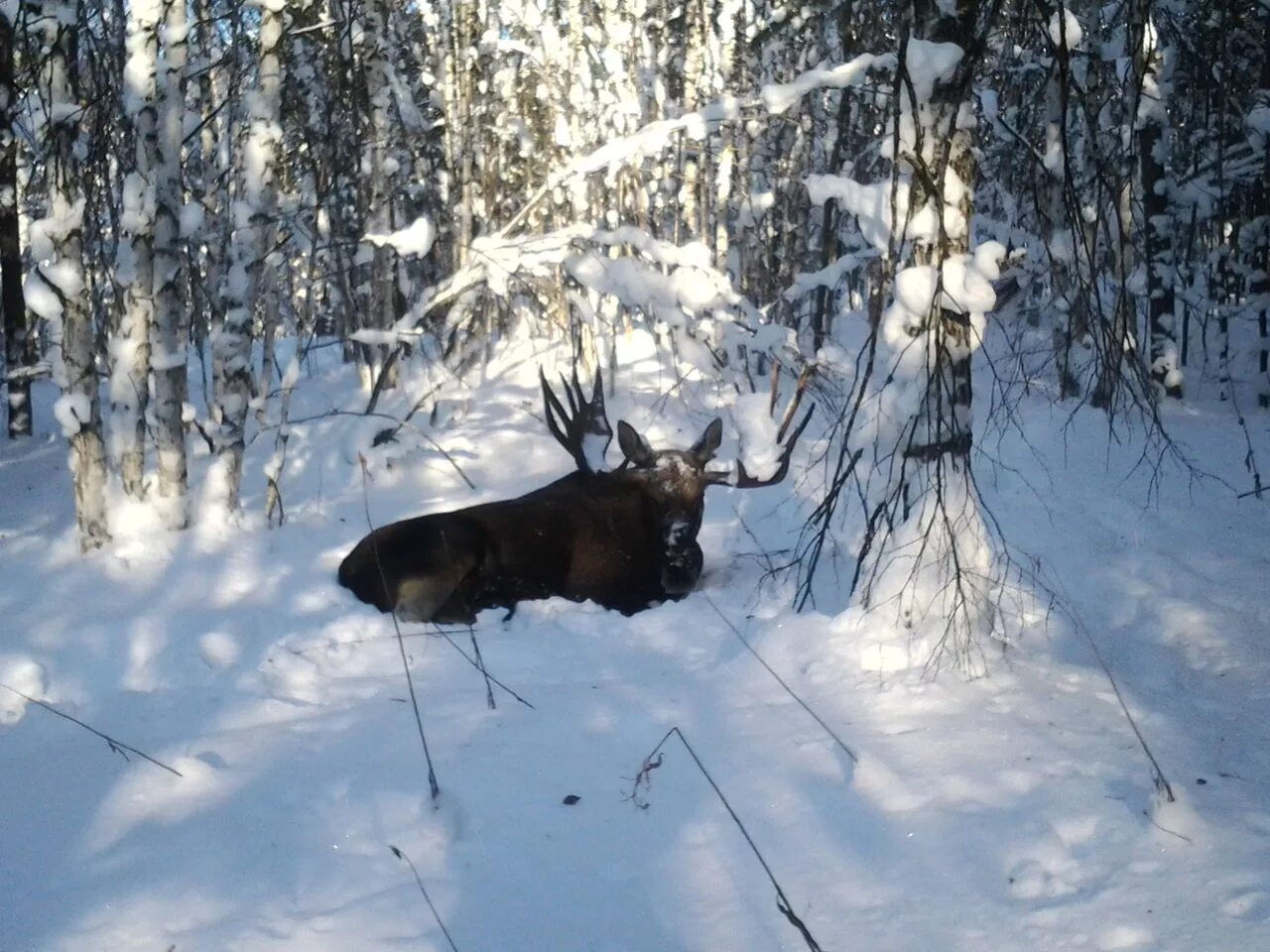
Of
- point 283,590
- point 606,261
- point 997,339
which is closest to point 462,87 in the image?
point 606,261

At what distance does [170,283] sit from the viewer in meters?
7.66

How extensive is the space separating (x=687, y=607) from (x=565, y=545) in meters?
1.14

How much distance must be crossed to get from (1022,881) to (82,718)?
4.10 meters

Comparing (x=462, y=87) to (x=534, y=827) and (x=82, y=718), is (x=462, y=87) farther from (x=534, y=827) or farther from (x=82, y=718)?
(x=534, y=827)

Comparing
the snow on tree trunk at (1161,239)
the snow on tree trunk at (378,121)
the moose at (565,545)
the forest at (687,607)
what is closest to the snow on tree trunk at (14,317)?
the forest at (687,607)

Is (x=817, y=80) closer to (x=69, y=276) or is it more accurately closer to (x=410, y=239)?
(x=410, y=239)

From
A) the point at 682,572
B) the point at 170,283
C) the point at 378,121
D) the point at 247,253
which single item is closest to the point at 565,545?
the point at 682,572

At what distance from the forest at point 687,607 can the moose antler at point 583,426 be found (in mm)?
50

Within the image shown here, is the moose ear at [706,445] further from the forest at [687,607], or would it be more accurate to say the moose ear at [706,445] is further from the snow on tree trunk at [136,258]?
the snow on tree trunk at [136,258]

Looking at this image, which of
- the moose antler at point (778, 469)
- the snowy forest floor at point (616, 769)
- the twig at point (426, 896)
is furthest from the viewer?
the moose antler at point (778, 469)

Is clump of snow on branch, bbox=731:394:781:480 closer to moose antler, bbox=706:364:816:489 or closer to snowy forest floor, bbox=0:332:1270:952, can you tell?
moose antler, bbox=706:364:816:489

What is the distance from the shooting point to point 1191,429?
10883 mm

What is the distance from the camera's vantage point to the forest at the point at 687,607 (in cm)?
337

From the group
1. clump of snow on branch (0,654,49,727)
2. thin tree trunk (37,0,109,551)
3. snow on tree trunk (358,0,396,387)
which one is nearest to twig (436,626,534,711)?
clump of snow on branch (0,654,49,727)
